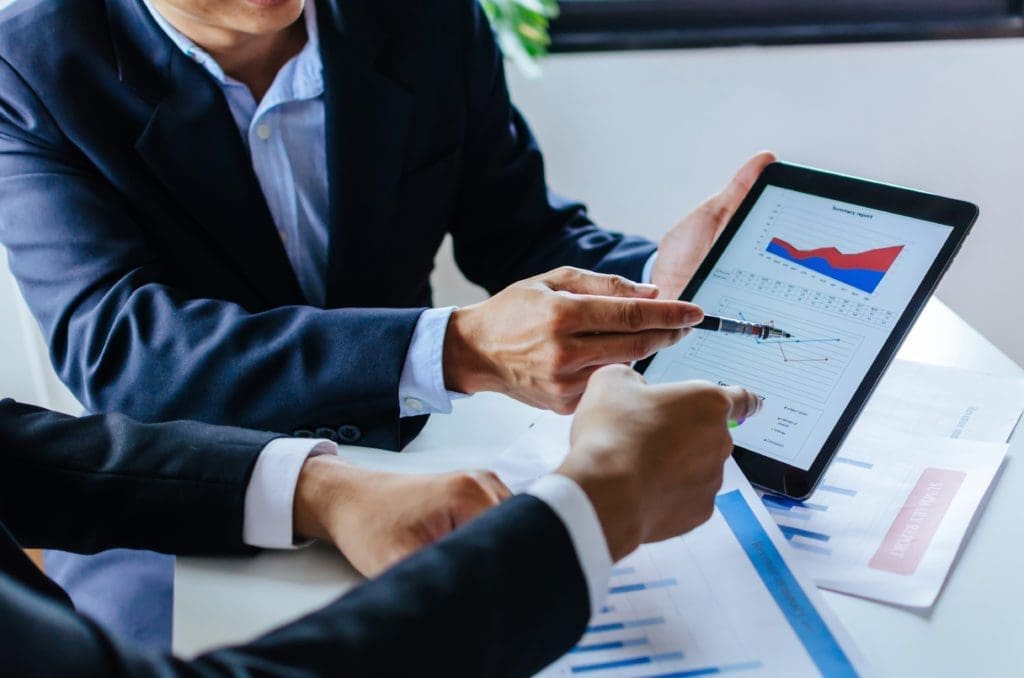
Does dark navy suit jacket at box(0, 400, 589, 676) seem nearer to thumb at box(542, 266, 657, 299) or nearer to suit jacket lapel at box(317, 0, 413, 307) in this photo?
thumb at box(542, 266, 657, 299)

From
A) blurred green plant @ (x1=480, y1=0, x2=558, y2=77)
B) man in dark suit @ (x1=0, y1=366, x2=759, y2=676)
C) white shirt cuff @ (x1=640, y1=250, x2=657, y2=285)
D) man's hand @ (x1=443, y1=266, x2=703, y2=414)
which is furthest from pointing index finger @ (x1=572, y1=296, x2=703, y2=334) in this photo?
blurred green plant @ (x1=480, y1=0, x2=558, y2=77)

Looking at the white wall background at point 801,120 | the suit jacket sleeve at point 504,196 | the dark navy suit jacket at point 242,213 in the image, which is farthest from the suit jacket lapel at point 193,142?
the white wall background at point 801,120

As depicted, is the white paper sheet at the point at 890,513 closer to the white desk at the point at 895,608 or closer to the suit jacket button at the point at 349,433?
the white desk at the point at 895,608

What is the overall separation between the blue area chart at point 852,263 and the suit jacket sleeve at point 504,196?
18.7 inches

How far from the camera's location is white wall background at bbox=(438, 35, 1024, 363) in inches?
94.0

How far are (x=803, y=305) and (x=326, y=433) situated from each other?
19.2 inches

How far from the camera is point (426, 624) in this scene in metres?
0.56

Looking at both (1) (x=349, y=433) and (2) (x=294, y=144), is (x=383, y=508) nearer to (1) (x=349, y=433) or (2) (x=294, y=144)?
(1) (x=349, y=433)

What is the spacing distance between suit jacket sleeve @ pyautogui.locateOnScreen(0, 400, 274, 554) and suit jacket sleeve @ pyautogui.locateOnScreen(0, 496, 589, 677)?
0.92 feet

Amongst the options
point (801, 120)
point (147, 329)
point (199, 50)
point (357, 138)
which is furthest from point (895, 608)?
point (801, 120)

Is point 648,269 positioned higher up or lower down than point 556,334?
lower down

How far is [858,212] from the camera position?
98cm

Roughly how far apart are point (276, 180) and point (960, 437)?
2.96 ft

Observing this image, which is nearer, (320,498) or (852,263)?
(320,498)
